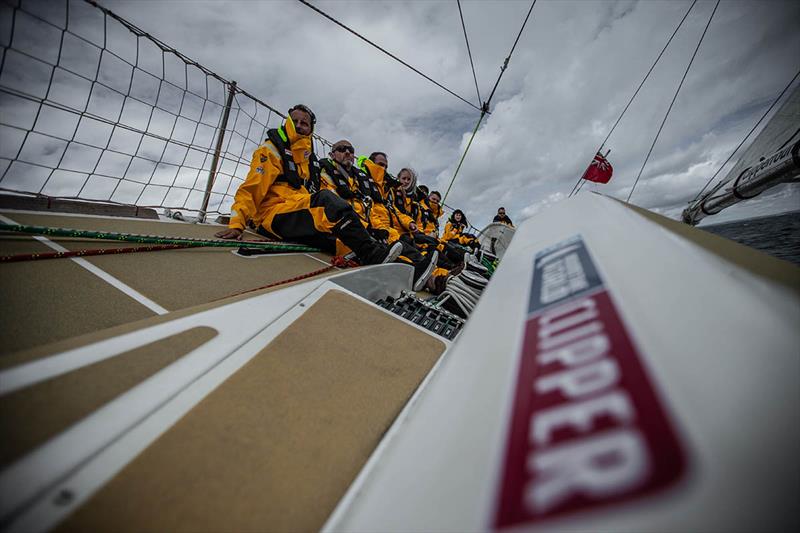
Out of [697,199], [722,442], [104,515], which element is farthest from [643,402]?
[697,199]

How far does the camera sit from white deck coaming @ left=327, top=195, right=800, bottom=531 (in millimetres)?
122

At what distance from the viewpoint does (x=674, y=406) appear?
16 centimetres

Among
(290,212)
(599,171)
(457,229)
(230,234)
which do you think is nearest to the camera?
(230,234)

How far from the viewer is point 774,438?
0.14m

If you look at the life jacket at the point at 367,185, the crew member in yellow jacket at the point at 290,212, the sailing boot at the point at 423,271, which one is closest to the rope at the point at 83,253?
the crew member in yellow jacket at the point at 290,212

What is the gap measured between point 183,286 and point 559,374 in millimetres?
1084

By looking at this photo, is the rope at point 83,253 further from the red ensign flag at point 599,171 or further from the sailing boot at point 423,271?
the red ensign flag at point 599,171

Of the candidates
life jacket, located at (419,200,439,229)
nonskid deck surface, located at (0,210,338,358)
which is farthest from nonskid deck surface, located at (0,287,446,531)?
life jacket, located at (419,200,439,229)

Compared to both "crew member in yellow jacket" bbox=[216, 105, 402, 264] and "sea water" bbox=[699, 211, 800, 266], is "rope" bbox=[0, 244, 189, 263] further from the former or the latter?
"sea water" bbox=[699, 211, 800, 266]

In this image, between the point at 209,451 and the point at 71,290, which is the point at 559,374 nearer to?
the point at 209,451

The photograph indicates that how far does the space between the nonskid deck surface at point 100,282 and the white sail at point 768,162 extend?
15.4ft

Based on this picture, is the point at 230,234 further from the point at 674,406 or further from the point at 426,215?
the point at 426,215

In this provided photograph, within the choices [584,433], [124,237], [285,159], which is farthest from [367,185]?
[584,433]

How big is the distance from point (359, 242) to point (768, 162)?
188 inches
